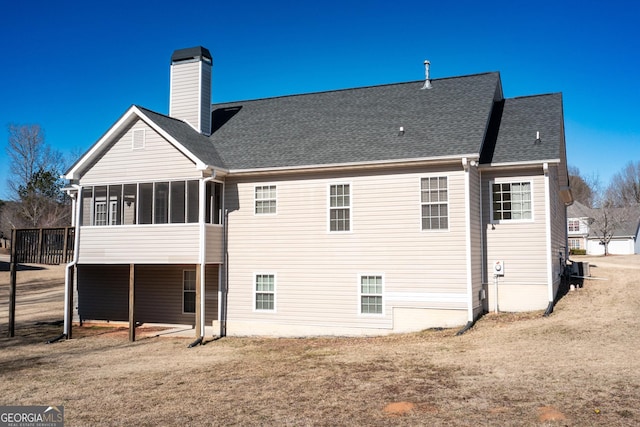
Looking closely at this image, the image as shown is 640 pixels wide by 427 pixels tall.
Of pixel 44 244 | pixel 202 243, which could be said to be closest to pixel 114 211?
pixel 44 244

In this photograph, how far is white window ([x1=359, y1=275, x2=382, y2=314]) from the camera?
1666 cm

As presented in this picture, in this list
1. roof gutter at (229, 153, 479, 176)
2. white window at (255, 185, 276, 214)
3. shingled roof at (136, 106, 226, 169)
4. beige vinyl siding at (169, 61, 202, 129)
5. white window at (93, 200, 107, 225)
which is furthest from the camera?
white window at (93, 200, 107, 225)

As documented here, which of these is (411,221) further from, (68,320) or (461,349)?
(68,320)

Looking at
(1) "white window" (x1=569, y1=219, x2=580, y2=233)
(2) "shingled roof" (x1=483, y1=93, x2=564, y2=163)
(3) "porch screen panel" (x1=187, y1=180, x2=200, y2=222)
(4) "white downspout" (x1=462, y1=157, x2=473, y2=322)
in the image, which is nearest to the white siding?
(3) "porch screen panel" (x1=187, y1=180, x2=200, y2=222)

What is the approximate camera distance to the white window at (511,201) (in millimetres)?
16547

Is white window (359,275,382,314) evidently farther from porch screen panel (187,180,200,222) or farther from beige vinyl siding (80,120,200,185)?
beige vinyl siding (80,120,200,185)

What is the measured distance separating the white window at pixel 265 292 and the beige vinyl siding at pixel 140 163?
406 cm

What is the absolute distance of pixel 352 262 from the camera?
17.0 metres

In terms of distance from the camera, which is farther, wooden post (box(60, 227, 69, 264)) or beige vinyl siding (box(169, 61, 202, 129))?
beige vinyl siding (box(169, 61, 202, 129))

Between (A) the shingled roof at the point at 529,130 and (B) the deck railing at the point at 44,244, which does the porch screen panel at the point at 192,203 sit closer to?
(B) the deck railing at the point at 44,244

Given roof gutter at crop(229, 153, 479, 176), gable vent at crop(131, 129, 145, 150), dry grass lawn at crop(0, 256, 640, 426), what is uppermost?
gable vent at crop(131, 129, 145, 150)

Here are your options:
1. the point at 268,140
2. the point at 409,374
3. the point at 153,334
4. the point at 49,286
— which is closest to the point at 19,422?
the point at 409,374

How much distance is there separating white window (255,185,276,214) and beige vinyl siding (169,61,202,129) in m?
4.51

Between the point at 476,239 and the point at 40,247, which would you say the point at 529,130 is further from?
the point at 40,247
